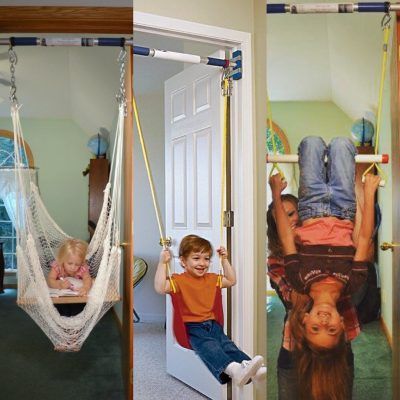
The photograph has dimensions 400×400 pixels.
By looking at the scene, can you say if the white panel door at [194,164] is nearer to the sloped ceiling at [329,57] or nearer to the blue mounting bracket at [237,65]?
the blue mounting bracket at [237,65]

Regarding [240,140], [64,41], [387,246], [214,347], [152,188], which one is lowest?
[214,347]

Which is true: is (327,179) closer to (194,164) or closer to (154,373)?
(194,164)

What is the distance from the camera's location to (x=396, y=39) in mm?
1217

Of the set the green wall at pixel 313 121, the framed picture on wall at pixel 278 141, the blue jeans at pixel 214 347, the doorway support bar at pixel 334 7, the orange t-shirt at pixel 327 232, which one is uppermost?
the doorway support bar at pixel 334 7

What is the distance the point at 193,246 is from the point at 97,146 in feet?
1.43

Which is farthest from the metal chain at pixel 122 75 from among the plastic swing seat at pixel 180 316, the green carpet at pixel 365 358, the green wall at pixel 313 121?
the green carpet at pixel 365 358

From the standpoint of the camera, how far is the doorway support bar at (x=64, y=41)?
1341 millimetres

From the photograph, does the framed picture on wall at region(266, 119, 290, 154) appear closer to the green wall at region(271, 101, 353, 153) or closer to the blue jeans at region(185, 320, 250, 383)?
the green wall at region(271, 101, 353, 153)

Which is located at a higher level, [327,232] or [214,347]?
[327,232]

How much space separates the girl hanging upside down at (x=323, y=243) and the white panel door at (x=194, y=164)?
0.16 m

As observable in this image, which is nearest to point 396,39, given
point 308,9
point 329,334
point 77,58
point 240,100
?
point 308,9

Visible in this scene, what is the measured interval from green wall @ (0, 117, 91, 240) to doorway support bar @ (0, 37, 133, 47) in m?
0.20

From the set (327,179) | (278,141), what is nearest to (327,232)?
(327,179)

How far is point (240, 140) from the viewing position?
1168 mm
